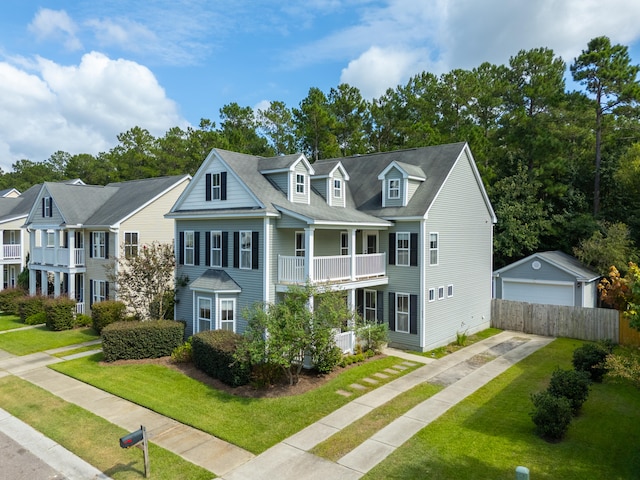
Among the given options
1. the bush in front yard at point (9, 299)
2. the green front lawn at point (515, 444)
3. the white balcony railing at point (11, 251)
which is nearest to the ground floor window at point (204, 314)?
the green front lawn at point (515, 444)

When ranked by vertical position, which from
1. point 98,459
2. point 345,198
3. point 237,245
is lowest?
point 98,459

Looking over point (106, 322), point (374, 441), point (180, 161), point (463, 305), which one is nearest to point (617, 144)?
point (463, 305)

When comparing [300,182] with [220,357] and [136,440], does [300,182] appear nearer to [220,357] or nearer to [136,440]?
[220,357]

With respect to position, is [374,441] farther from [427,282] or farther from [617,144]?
[617,144]

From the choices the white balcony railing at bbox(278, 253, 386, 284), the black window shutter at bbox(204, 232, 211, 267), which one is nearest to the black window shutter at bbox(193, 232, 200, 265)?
the black window shutter at bbox(204, 232, 211, 267)

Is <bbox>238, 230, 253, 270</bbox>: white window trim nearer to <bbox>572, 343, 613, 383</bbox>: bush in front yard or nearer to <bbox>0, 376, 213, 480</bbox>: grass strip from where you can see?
<bbox>0, 376, 213, 480</bbox>: grass strip

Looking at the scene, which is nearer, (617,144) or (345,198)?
(345,198)

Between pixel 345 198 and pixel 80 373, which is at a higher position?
pixel 345 198
